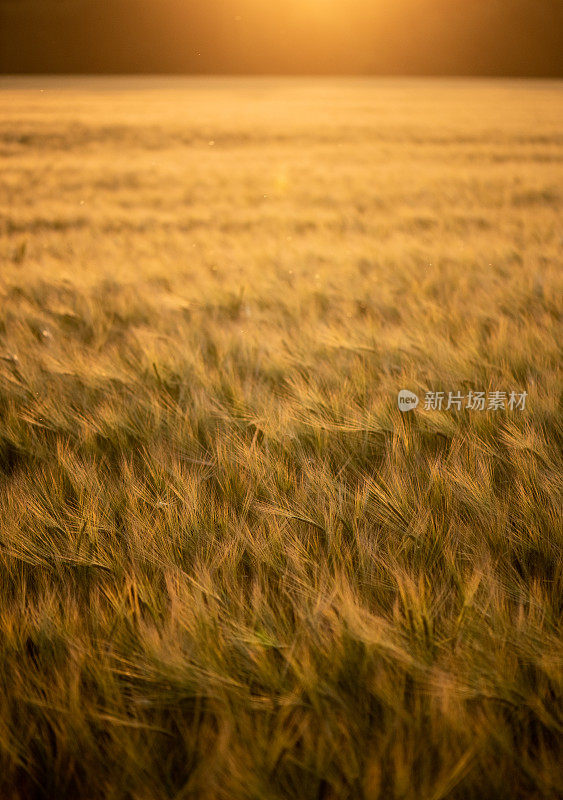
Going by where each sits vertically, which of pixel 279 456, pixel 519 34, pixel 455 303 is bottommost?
pixel 279 456

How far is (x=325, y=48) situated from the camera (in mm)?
56969

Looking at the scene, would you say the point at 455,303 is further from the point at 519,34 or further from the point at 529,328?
the point at 519,34

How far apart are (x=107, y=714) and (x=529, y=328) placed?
1896mm

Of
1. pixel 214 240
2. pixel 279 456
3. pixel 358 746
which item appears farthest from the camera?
pixel 214 240

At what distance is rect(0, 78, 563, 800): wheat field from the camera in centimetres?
75

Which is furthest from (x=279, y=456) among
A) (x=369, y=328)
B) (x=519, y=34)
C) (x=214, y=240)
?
(x=519, y=34)

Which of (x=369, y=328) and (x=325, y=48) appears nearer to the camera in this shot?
(x=369, y=328)

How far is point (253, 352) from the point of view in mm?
2041

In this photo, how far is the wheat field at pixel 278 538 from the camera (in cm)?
75

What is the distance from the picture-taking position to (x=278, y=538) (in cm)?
105

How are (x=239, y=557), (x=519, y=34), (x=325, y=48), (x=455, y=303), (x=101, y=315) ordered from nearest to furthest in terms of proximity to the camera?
(x=239, y=557)
(x=101, y=315)
(x=455, y=303)
(x=519, y=34)
(x=325, y=48)

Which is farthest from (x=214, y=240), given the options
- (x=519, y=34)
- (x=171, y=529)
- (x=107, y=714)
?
(x=519, y=34)

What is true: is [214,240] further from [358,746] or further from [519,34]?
[519,34]

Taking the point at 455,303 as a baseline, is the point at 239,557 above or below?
below
